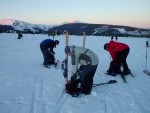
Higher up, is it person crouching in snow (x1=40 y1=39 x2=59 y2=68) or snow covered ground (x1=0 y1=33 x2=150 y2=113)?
person crouching in snow (x1=40 y1=39 x2=59 y2=68)

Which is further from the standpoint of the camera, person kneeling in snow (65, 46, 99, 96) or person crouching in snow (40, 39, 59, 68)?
person crouching in snow (40, 39, 59, 68)

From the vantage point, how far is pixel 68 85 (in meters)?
6.82

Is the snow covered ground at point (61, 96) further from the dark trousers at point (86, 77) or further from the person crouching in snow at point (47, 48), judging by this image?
the person crouching in snow at point (47, 48)

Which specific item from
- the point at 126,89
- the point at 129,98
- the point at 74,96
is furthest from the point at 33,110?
the point at 126,89

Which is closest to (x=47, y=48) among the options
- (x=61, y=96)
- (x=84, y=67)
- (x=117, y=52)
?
→ (x=117, y=52)

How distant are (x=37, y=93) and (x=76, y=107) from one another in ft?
5.11

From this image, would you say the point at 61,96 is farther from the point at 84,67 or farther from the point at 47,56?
the point at 47,56

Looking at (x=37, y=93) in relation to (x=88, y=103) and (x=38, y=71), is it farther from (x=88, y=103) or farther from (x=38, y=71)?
(x=38, y=71)

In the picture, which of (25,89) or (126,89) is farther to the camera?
(126,89)

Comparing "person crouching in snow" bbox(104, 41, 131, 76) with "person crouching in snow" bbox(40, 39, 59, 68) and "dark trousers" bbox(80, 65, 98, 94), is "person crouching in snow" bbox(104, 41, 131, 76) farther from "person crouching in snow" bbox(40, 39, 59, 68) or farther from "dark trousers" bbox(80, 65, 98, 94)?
"dark trousers" bbox(80, 65, 98, 94)

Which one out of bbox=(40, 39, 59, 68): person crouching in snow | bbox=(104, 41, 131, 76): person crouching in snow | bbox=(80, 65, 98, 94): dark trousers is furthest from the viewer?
bbox=(40, 39, 59, 68): person crouching in snow

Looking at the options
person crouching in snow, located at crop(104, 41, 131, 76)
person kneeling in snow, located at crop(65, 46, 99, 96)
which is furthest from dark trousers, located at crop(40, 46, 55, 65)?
person kneeling in snow, located at crop(65, 46, 99, 96)

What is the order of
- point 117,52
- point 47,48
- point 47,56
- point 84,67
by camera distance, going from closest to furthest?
point 84,67
point 117,52
point 47,48
point 47,56

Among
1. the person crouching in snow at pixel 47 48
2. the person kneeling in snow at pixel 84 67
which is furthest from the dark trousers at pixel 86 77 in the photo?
the person crouching in snow at pixel 47 48
